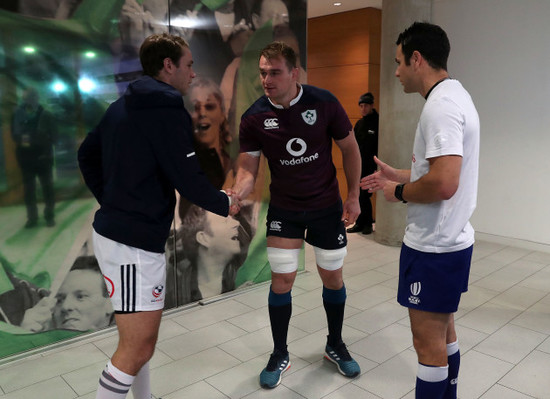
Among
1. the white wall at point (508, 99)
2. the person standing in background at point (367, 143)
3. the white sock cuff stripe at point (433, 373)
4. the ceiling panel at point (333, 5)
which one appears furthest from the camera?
the ceiling panel at point (333, 5)

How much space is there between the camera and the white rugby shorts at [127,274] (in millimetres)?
1802

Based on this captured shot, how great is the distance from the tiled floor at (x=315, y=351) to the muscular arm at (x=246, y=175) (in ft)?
3.48

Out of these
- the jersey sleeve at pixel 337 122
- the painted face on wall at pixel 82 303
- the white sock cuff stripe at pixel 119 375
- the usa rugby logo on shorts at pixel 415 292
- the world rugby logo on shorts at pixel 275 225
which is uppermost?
the jersey sleeve at pixel 337 122

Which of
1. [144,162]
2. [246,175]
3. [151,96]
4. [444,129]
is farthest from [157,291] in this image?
[444,129]

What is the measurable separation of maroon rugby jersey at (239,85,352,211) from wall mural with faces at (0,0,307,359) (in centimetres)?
113

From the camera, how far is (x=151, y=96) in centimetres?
174

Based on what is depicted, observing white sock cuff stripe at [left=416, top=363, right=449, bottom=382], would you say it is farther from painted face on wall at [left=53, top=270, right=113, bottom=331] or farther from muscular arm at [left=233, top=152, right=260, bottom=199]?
painted face on wall at [left=53, top=270, right=113, bottom=331]

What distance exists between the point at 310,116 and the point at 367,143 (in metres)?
3.71

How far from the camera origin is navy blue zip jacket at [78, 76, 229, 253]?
5.72 feet

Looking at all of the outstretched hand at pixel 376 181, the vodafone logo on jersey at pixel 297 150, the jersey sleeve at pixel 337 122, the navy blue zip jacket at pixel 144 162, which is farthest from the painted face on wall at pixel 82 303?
the outstretched hand at pixel 376 181

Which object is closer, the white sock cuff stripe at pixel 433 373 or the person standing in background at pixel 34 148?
the white sock cuff stripe at pixel 433 373

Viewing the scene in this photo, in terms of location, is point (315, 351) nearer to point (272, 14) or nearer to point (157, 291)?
point (157, 291)

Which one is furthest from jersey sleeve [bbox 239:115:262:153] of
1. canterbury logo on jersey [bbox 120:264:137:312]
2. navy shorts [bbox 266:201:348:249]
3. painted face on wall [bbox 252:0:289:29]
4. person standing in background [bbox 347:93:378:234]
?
person standing in background [bbox 347:93:378:234]

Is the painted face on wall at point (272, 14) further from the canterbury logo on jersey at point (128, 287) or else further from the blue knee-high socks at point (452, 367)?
the blue knee-high socks at point (452, 367)
